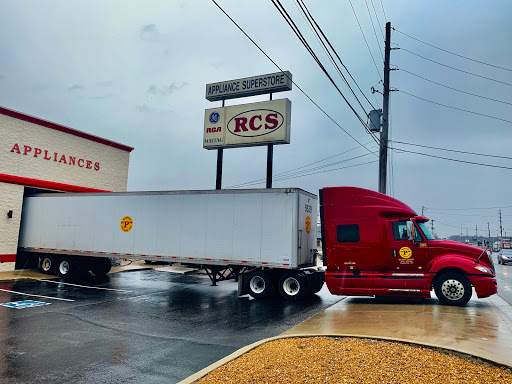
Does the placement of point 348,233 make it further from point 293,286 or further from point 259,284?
point 259,284

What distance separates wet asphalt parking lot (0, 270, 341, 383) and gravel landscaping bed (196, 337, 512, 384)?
3.55 feet

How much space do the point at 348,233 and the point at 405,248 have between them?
185cm

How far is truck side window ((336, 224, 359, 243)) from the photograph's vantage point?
13047 millimetres

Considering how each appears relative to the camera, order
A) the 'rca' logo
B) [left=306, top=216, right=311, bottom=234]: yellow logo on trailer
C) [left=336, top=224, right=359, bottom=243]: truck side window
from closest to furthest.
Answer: [left=336, top=224, right=359, bottom=243]: truck side window
[left=306, top=216, right=311, bottom=234]: yellow logo on trailer
the 'rca' logo

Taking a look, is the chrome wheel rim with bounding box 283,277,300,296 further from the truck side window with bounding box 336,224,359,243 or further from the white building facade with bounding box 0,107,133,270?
the white building facade with bounding box 0,107,133,270

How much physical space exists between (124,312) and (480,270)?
10673 millimetres

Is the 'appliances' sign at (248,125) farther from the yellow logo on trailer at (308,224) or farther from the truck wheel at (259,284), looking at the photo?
the truck wheel at (259,284)

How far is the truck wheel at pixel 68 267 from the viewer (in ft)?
62.1

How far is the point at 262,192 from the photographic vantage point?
46.3ft

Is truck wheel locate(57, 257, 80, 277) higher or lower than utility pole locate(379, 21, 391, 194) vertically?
lower

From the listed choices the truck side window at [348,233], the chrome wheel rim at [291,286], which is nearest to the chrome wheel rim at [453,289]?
the truck side window at [348,233]

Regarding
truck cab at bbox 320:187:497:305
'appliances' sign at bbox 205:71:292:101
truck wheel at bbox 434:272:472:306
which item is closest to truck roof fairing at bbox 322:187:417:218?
truck cab at bbox 320:187:497:305

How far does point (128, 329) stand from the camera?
9.51 meters

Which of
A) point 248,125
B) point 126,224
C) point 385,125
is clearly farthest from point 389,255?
point 248,125
